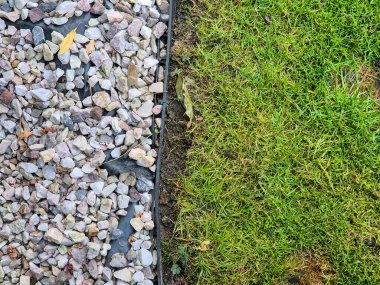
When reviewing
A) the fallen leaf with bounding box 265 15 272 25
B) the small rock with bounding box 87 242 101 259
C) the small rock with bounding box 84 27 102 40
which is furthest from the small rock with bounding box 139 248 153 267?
the fallen leaf with bounding box 265 15 272 25

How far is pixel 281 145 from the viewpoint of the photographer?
274cm

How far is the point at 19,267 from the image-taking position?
102 inches

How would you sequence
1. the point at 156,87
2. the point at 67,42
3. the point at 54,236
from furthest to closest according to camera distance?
the point at 156,87
the point at 67,42
the point at 54,236

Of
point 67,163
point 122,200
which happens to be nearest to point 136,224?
point 122,200

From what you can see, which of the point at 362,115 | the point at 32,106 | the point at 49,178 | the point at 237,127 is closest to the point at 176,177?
the point at 237,127

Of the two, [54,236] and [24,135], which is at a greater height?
[24,135]

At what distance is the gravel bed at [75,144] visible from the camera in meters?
2.57

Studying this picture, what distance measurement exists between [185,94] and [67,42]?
2.28 ft

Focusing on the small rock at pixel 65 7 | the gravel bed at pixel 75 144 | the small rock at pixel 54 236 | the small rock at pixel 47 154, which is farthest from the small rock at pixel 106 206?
the small rock at pixel 65 7

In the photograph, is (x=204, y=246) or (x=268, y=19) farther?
(x=268, y=19)

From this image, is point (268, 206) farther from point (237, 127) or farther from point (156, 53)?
point (156, 53)

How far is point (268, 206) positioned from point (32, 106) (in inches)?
54.2

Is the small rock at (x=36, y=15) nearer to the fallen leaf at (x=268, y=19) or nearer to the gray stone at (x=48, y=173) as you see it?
the gray stone at (x=48, y=173)

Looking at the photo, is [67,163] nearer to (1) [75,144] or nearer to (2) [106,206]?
(1) [75,144]
